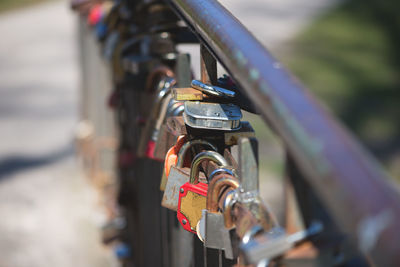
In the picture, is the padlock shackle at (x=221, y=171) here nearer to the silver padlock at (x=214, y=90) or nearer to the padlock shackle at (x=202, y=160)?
the padlock shackle at (x=202, y=160)

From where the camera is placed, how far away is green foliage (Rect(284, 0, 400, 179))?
515cm

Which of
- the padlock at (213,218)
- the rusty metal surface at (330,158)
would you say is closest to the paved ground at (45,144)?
the padlock at (213,218)

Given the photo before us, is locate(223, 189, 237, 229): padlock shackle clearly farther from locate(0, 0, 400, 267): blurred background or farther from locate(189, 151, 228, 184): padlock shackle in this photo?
locate(0, 0, 400, 267): blurred background

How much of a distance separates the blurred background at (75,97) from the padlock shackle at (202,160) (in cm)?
149

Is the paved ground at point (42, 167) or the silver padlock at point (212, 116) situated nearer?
the silver padlock at point (212, 116)

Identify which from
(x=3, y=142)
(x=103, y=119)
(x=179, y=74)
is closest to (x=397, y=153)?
(x=103, y=119)

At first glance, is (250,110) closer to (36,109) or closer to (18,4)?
(36,109)

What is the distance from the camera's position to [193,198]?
923mm

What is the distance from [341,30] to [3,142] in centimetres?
581

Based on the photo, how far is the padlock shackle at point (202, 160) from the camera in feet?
2.85

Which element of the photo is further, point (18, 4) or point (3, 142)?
point (18, 4)

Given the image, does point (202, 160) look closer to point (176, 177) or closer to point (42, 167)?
point (176, 177)

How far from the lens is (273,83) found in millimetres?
623

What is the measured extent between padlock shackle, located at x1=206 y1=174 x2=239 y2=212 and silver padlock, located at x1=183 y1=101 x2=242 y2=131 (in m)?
0.09
